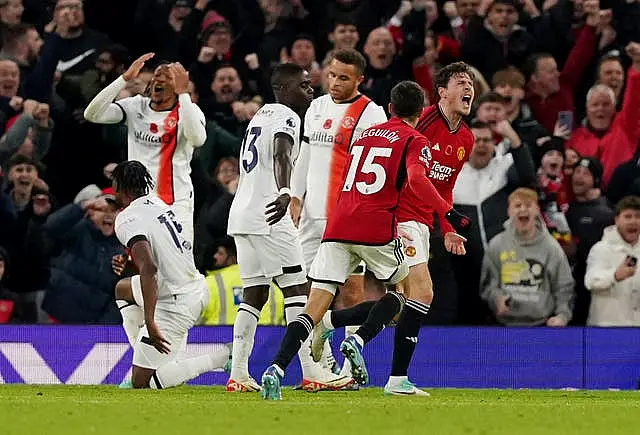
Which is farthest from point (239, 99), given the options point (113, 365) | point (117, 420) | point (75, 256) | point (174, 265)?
point (117, 420)

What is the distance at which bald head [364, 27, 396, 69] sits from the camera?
16938mm

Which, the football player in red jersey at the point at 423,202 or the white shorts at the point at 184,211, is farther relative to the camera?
the white shorts at the point at 184,211

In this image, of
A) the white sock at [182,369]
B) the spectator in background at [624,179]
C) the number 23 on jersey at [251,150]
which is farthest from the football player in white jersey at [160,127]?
the spectator in background at [624,179]

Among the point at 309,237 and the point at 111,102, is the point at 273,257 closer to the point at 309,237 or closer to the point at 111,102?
the point at 309,237

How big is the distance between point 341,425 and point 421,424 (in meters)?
0.47

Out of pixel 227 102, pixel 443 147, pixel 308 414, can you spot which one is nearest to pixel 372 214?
pixel 443 147

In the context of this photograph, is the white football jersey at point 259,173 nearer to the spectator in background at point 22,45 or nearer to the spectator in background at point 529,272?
the spectator in background at point 529,272

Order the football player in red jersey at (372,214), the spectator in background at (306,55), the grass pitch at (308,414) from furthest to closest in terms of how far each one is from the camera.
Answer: the spectator in background at (306,55) < the football player in red jersey at (372,214) < the grass pitch at (308,414)

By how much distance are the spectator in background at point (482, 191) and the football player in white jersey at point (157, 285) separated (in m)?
3.69

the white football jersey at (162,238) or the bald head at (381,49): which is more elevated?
the bald head at (381,49)

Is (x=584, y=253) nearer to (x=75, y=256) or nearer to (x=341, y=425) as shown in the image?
(x=75, y=256)

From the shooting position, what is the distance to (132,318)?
12.6m

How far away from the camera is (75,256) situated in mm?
15367

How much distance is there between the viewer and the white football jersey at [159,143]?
43.1 ft
